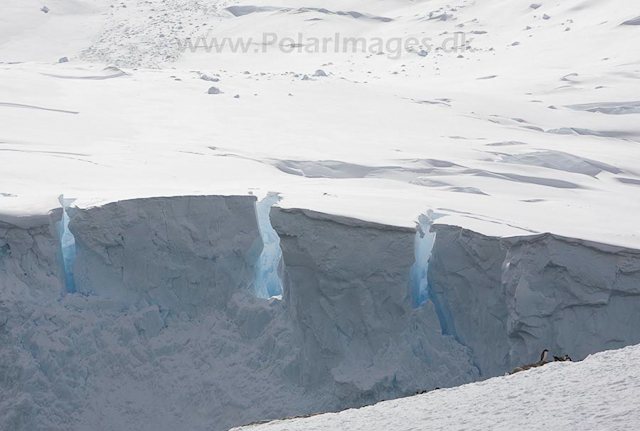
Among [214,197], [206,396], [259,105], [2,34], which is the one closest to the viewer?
[206,396]

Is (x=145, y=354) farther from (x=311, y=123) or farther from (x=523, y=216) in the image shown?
(x=311, y=123)

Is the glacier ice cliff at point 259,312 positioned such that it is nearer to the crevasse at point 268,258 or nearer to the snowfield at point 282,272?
the snowfield at point 282,272

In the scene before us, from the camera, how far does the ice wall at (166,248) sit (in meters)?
6.52

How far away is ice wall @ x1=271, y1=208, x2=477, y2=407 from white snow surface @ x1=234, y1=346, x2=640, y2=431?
2.42m

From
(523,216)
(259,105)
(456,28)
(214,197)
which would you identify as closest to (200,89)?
(259,105)

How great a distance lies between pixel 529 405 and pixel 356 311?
10.4ft

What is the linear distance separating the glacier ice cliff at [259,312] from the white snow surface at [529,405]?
2.12 metres

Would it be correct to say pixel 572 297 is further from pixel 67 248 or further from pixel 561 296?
pixel 67 248

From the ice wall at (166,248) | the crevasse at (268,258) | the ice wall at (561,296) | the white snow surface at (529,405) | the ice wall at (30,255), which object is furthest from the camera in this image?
the crevasse at (268,258)

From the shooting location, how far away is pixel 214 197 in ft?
21.9

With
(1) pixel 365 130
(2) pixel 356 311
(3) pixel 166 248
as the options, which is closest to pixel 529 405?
(2) pixel 356 311

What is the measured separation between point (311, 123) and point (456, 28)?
1196 cm

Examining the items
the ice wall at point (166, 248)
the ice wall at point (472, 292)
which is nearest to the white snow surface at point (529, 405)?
the ice wall at point (472, 292)

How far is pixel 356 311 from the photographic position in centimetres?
636
